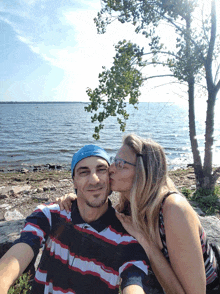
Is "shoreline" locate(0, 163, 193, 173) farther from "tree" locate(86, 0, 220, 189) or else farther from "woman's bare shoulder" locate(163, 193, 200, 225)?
"woman's bare shoulder" locate(163, 193, 200, 225)

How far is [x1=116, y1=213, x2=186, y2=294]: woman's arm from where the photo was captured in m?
2.26

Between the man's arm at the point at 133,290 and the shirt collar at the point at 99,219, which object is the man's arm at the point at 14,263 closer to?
the shirt collar at the point at 99,219

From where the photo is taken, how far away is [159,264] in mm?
2359

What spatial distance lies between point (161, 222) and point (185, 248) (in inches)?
14.9

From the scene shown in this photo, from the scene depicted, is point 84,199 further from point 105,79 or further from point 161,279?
point 105,79

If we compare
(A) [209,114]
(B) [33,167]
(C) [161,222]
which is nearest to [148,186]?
(C) [161,222]

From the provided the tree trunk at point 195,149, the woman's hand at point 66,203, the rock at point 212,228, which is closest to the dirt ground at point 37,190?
the tree trunk at point 195,149

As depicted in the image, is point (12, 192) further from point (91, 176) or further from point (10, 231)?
point (91, 176)

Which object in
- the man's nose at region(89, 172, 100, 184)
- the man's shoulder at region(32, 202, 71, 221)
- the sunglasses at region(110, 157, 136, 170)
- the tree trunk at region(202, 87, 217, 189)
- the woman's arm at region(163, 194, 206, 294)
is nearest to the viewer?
the woman's arm at region(163, 194, 206, 294)

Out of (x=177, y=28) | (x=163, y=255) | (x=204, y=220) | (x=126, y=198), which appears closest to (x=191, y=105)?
(x=177, y=28)

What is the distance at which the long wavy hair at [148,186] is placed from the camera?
8.55 feet

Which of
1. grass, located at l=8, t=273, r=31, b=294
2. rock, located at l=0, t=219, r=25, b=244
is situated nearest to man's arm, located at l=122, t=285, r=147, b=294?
grass, located at l=8, t=273, r=31, b=294

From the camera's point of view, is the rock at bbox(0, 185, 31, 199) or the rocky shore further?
the rock at bbox(0, 185, 31, 199)

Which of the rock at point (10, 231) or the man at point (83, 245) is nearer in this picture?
the man at point (83, 245)
